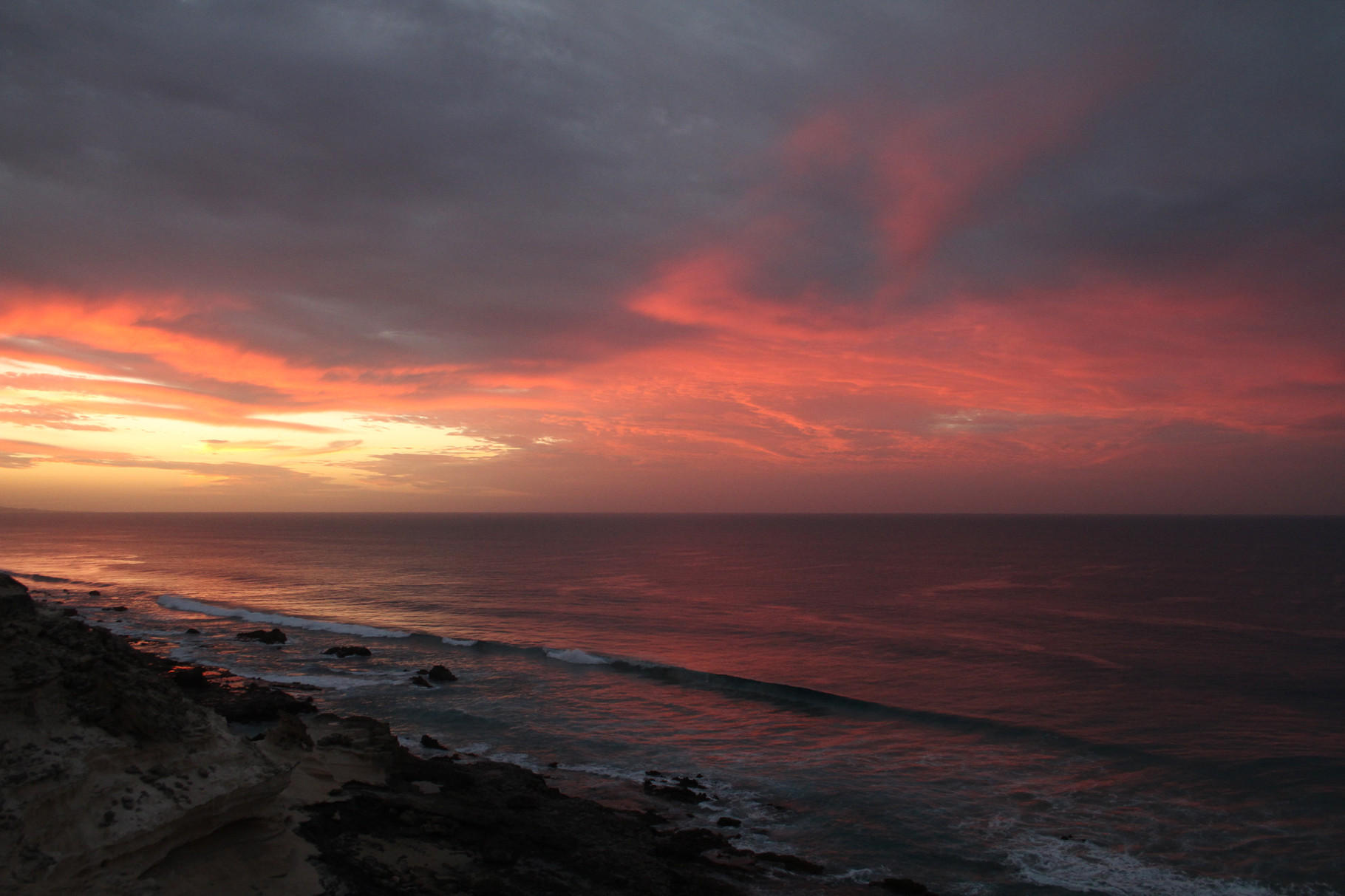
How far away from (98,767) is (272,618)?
49.1 m

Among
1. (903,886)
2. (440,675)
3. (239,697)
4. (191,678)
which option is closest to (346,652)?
(440,675)

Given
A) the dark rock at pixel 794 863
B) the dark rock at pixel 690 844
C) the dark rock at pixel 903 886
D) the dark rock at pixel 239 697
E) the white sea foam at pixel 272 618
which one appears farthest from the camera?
the white sea foam at pixel 272 618

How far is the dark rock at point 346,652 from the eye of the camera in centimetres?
4009

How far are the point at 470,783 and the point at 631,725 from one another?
10.1m

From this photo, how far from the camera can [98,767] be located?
10.6 meters

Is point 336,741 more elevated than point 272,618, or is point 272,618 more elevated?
point 336,741

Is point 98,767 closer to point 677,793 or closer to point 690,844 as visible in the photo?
point 690,844

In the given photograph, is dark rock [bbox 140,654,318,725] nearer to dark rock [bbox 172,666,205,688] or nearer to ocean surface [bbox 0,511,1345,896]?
dark rock [bbox 172,666,205,688]

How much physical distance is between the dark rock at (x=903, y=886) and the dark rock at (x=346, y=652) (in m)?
32.8

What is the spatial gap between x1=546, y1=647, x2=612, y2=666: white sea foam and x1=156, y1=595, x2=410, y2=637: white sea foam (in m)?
12.1

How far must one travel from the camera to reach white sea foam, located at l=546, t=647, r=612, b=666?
40.0 m

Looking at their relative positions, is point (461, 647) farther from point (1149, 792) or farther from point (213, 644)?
point (1149, 792)

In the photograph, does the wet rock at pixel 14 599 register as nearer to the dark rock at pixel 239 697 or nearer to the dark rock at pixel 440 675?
the dark rock at pixel 239 697

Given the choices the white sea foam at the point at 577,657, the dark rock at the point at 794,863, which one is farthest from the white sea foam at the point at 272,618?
the dark rock at the point at 794,863
